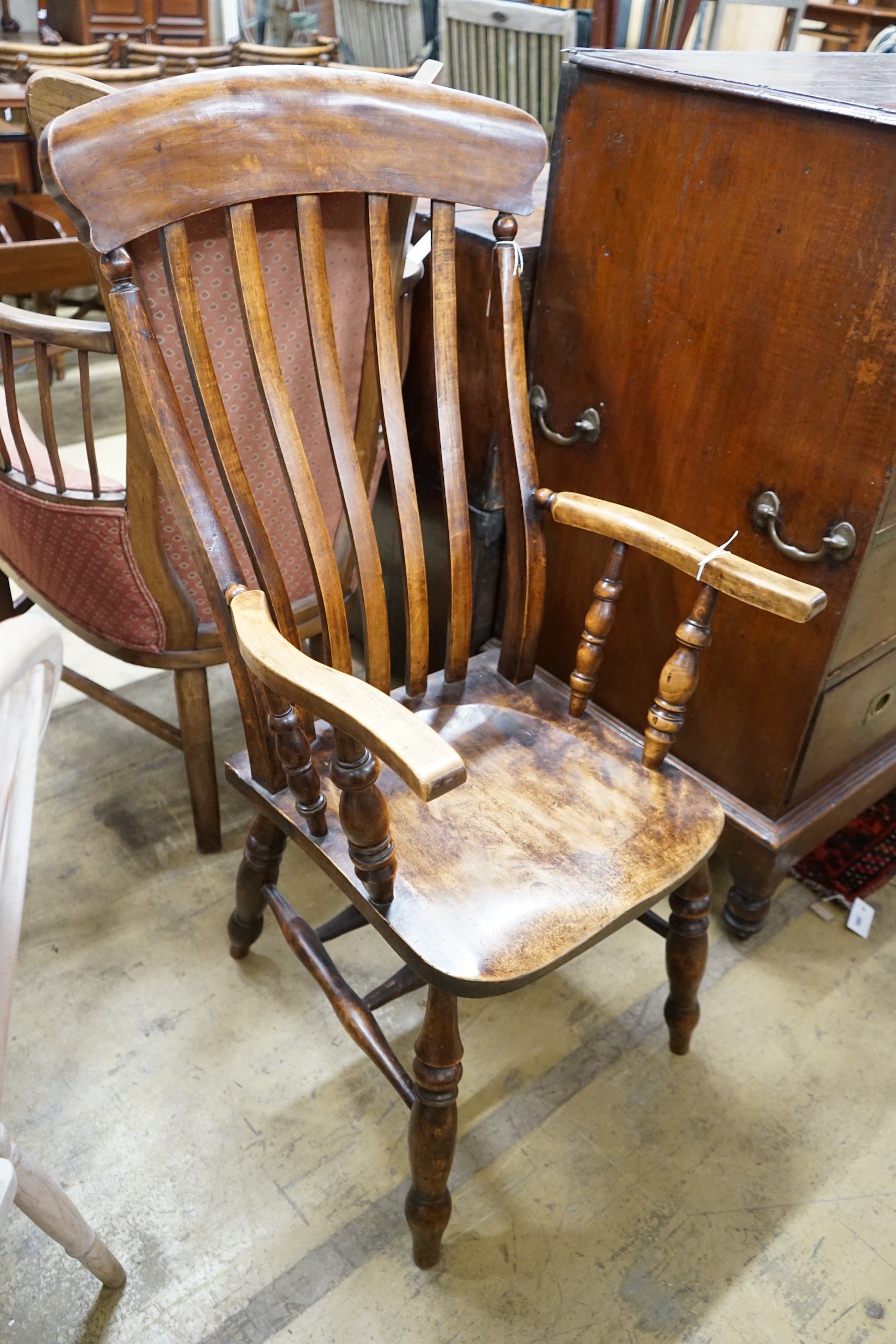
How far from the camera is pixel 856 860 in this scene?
1693mm

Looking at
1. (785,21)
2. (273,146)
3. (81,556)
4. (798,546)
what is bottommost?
(81,556)

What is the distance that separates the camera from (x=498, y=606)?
1.68 metres

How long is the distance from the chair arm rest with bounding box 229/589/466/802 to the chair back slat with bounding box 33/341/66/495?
50cm

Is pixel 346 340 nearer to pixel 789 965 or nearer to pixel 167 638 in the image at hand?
pixel 167 638

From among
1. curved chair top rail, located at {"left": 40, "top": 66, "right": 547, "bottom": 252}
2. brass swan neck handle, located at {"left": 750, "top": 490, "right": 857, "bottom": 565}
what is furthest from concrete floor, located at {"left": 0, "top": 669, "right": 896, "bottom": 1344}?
curved chair top rail, located at {"left": 40, "top": 66, "right": 547, "bottom": 252}

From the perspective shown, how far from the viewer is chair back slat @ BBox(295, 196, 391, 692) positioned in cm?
101

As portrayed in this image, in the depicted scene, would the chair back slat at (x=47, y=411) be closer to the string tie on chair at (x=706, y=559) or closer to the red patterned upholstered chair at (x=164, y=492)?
the red patterned upholstered chair at (x=164, y=492)

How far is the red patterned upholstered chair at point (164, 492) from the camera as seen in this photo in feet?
3.66

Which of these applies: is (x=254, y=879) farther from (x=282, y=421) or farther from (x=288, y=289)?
(x=288, y=289)

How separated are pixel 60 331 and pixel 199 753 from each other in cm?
68

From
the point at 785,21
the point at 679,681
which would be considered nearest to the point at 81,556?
the point at 679,681

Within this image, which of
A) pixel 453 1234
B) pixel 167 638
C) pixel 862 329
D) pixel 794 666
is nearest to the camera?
pixel 862 329

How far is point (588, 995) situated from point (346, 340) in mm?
1017

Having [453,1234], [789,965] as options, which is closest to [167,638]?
[453,1234]
